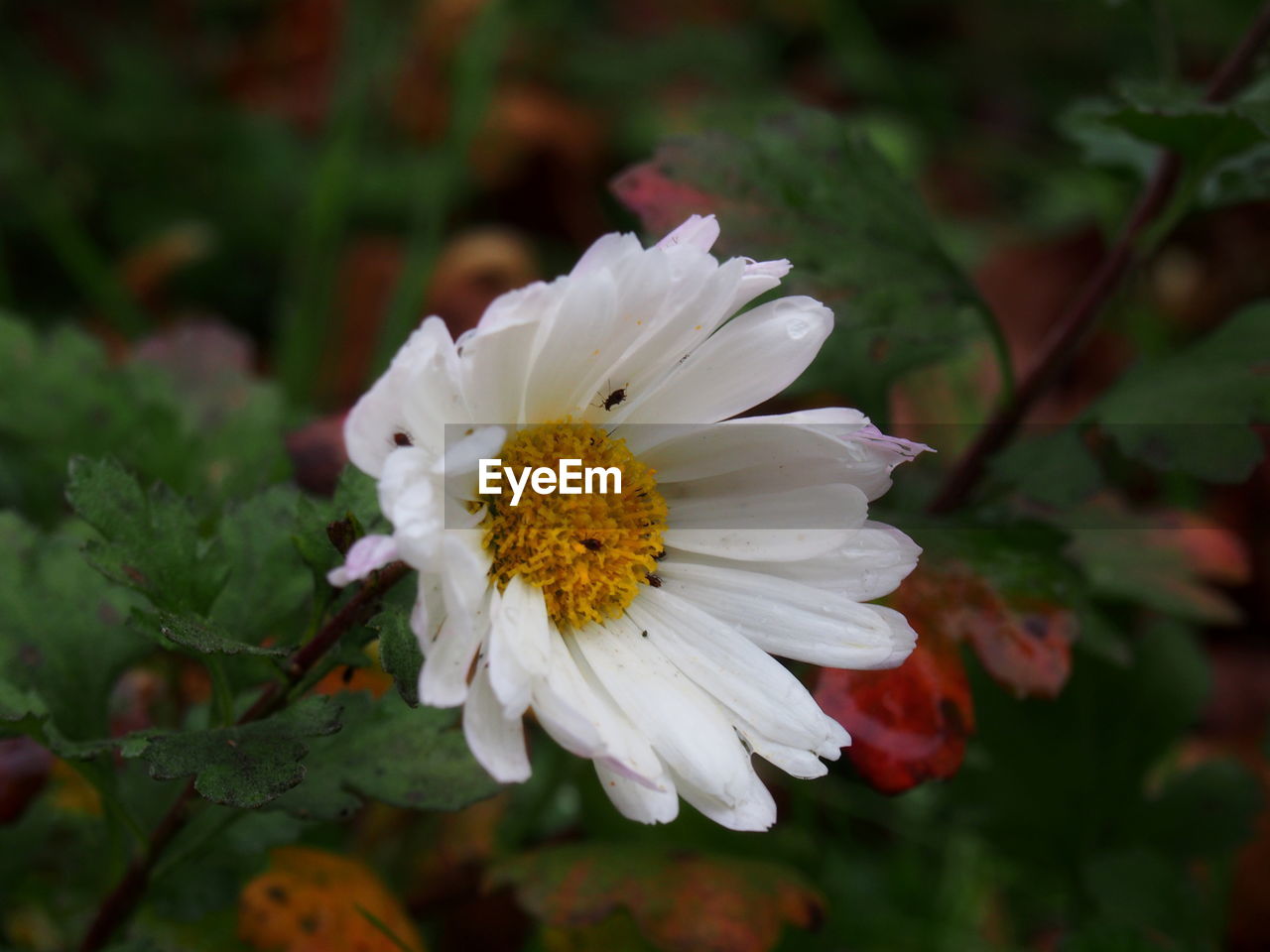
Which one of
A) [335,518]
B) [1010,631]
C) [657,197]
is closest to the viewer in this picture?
[335,518]

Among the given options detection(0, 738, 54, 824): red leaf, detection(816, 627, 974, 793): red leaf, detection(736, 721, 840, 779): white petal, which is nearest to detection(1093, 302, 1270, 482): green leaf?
detection(816, 627, 974, 793): red leaf

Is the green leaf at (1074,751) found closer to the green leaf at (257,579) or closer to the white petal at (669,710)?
the white petal at (669,710)

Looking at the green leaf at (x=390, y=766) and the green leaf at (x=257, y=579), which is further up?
the green leaf at (x=257, y=579)

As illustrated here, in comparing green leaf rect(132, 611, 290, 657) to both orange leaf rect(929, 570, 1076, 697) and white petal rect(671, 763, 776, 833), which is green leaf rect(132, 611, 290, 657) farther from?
orange leaf rect(929, 570, 1076, 697)

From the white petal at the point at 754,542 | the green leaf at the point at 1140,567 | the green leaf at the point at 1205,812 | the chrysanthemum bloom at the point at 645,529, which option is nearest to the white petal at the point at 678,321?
the chrysanthemum bloom at the point at 645,529

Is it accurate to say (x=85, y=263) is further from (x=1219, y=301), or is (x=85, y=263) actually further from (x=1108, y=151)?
(x=1219, y=301)

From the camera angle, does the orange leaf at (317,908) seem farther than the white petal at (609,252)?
Yes

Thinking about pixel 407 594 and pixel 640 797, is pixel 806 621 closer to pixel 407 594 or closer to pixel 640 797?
pixel 640 797

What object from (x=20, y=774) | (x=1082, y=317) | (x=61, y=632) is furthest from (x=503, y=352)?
(x=1082, y=317)
